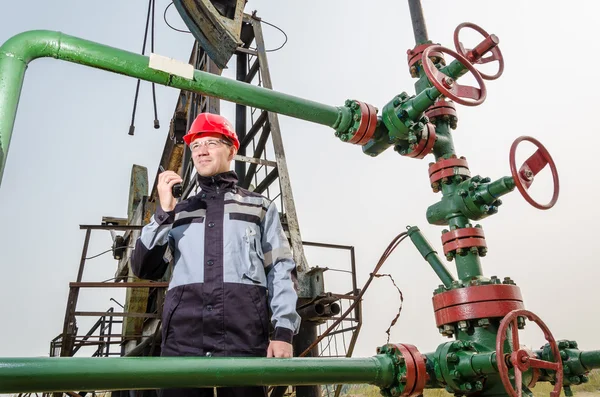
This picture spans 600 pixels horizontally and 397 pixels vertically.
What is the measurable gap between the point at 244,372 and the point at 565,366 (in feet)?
4.63

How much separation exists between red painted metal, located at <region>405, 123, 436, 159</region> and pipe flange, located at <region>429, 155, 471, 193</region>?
3.1 inches

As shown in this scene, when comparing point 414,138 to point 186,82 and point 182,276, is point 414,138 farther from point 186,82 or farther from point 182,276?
point 182,276

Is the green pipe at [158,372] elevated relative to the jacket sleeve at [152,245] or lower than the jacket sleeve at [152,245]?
lower

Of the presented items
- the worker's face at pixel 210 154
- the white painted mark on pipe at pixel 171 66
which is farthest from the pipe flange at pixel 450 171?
the white painted mark on pipe at pixel 171 66

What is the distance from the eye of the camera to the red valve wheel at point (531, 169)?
1.69m

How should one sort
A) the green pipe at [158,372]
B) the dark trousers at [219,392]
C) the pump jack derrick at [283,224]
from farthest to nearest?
the pump jack derrick at [283,224]
the dark trousers at [219,392]
the green pipe at [158,372]

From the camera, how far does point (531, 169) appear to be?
181cm

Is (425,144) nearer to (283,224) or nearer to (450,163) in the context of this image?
(450,163)

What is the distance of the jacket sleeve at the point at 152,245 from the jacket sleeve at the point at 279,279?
443 mm

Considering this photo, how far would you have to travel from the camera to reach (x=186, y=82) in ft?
5.33

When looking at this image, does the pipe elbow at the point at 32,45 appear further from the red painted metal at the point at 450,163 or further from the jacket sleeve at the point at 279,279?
the red painted metal at the point at 450,163

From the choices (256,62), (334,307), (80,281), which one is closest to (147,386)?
(334,307)

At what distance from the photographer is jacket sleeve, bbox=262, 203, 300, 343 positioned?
1.70 m

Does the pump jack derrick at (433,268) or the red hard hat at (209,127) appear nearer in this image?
the pump jack derrick at (433,268)
